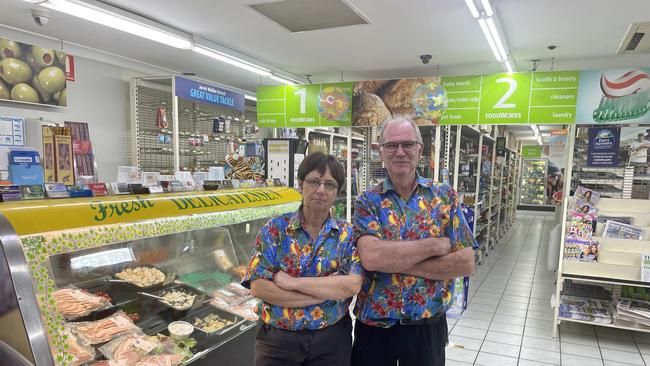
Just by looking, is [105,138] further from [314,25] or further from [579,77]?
[579,77]

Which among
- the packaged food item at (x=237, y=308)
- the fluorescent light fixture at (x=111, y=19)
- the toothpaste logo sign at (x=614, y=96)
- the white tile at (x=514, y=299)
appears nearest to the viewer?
the packaged food item at (x=237, y=308)

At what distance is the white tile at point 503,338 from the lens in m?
4.61

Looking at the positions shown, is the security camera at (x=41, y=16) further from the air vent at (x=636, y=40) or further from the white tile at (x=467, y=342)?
the air vent at (x=636, y=40)

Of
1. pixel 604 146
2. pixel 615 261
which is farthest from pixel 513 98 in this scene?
pixel 615 261

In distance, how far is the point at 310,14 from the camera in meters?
4.56

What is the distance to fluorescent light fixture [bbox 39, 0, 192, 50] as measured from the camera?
3894 mm

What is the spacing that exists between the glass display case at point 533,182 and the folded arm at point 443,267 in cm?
2065

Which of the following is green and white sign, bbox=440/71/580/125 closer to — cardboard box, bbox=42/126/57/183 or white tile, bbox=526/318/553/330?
white tile, bbox=526/318/553/330

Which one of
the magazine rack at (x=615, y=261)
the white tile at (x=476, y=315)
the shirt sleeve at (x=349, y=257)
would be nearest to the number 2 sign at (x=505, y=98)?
the magazine rack at (x=615, y=261)

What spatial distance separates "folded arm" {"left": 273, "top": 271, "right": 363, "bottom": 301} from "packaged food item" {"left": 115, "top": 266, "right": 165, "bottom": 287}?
1538 millimetres

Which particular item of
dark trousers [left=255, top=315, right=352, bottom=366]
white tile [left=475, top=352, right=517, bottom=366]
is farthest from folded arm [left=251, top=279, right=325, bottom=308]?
white tile [left=475, top=352, right=517, bottom=366]

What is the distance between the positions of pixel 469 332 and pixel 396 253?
12.2 feet

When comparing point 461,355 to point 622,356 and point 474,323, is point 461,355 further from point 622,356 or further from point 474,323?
point 622,356

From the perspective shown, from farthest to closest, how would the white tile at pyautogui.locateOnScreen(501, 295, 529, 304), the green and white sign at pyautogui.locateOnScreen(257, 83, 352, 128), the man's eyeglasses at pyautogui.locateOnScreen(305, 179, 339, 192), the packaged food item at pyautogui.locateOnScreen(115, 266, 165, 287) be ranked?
the green and white sign at pyautogui.locateOnScreen(257, 83, 352, 128) → the white tile at pyautogui.locateOnScreen(501, 295, 529, 304) → the packaged food item at pyautogui.locateOnScreen(115, 266, 165, 287) → the man's eyeglasses at pyautogui.locateOnScreen(305, 179, 339, 192)
